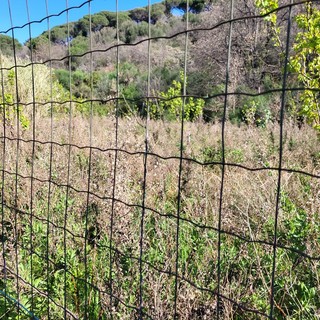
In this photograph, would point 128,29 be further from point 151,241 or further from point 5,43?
point 151,241

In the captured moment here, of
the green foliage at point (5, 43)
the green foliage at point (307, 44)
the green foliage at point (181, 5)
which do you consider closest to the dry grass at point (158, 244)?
the green foliage at point (5, 43)

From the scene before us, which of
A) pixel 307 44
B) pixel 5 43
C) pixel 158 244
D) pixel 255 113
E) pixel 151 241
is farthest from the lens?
pixel 255 113

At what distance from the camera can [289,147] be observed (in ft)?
15.5

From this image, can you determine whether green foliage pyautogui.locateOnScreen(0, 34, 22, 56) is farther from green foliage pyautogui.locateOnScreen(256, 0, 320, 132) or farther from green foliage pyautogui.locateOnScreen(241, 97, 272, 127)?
green foliage pyautogui.locateOnScreen(241, 97, 272, 127)

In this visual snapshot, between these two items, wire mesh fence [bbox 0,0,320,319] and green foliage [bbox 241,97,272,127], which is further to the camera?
green foliage [bbox 241,97,272,127]

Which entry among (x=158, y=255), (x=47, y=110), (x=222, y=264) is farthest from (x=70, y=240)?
(x=47, y=110)

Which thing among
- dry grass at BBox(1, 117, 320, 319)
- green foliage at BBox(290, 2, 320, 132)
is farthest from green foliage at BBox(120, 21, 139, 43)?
dry grass at BBox(1, 117, 320, 319)

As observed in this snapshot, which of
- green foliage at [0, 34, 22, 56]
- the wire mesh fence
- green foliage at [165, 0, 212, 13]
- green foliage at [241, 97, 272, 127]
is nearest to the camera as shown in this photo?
the wire mesh fence

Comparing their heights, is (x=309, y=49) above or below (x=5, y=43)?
below

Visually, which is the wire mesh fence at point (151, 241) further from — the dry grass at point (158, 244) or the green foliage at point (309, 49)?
the green foliage at point (309, 49)

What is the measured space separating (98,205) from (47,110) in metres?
6.16

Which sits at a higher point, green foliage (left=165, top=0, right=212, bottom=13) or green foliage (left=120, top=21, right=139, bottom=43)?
green foliage (left=165, top=0, right=212, bottom=13)

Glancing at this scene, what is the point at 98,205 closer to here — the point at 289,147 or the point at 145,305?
the point at 145,305

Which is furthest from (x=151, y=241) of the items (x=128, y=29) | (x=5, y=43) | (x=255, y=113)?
→ (x=255, y=113)
